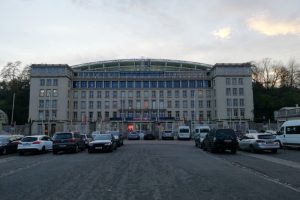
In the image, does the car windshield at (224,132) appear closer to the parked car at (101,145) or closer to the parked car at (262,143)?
the parked car at (262,143)

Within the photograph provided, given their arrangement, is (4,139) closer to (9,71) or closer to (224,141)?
(224,141)

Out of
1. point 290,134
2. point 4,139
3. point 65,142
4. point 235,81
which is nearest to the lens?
point 65,142

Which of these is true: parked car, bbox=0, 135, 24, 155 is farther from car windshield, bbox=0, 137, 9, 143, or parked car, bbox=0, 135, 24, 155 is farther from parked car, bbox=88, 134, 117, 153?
parked car, bbox=88, 134, 117, 153

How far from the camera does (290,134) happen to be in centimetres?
2673

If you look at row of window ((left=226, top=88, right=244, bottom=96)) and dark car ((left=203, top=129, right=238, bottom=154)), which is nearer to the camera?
dark car ((left=203, top=129, right=238, bottom=154))

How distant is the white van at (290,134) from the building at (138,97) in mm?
59012

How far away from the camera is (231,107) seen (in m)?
88.9

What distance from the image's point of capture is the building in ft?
289

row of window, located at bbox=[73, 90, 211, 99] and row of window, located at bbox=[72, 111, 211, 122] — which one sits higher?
row of window, located at bbox=[73, 90, 211, 99]

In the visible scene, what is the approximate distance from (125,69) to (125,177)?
9343 centimetres

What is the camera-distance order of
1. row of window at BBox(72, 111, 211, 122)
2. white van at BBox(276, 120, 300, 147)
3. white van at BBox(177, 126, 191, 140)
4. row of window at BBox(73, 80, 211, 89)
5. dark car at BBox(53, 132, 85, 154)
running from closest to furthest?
dark car at BBox(53, 132, 85, 154) < white van at BBox(276, 120, 300, 147) < white van at BBox(177, 126, 191, 140) < row of window at BBox(72, 111, 211, 122) < row of window at BBox(73, 80, 211, 89)

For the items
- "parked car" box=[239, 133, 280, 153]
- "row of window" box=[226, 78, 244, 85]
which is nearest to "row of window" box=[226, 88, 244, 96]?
"row of window" box=[226, 78, 244, 85]

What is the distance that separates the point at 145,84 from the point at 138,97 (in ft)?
15.1

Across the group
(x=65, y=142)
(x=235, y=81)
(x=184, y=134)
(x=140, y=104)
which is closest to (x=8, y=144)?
(x=65, y=142)
